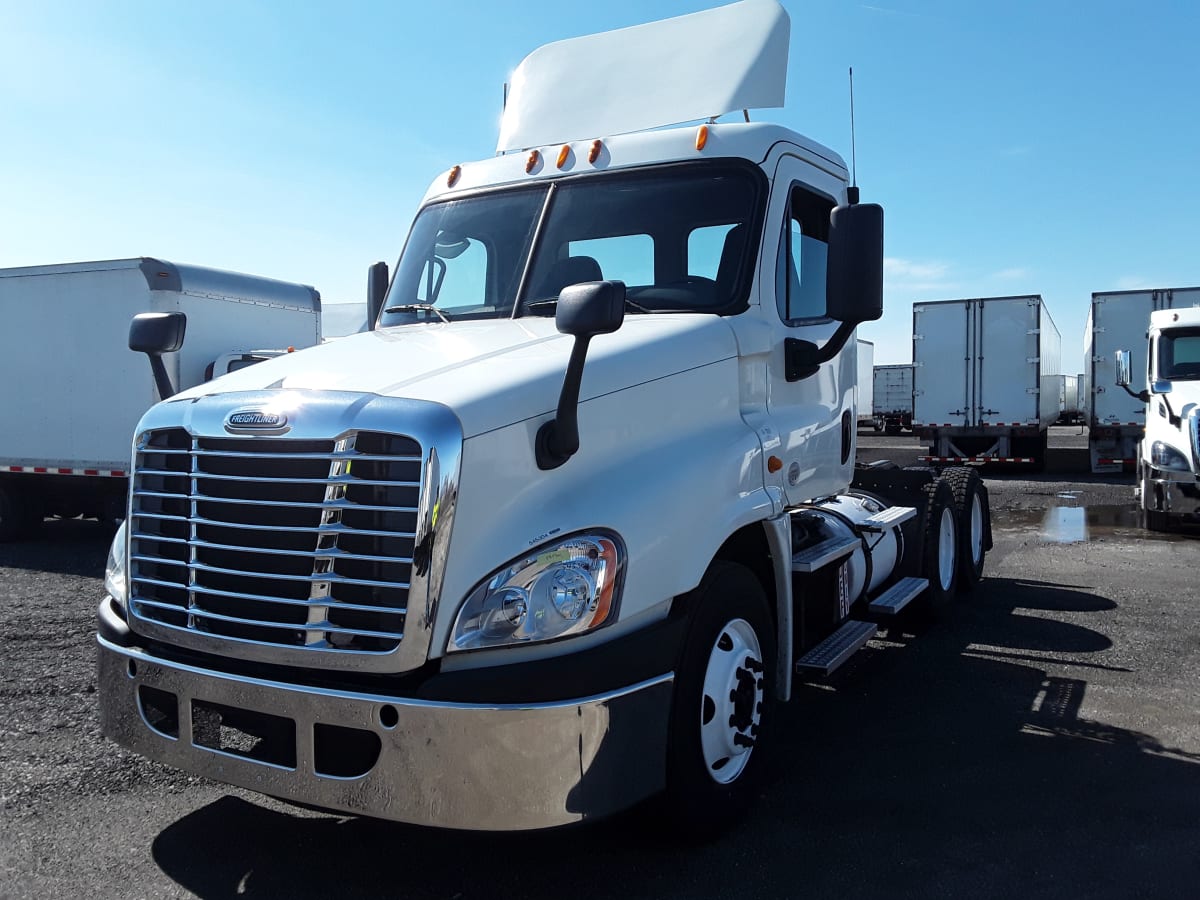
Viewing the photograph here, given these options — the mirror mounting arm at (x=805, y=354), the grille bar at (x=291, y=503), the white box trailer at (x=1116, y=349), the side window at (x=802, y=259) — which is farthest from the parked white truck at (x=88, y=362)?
the white box trailer at (x=1116, y=349)

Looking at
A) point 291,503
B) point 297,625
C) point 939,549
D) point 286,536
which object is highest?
point 291,503

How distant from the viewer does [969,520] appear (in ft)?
28.5

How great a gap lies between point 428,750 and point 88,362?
10.7 m

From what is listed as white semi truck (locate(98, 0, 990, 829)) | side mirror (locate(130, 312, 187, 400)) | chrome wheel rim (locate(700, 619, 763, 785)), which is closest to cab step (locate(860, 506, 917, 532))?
white semi truck (locate(98, 0, 990, 829))

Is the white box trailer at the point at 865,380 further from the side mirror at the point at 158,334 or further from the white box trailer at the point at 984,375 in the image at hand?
the side mirror at the point at 158,334

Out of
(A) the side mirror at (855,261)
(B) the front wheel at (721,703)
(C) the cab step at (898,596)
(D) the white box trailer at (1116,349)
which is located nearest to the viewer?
(B) the front wheel at (721,703)

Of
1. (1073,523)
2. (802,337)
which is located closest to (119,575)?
(802,337)

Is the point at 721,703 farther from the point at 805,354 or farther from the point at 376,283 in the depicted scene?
the point at 376,283

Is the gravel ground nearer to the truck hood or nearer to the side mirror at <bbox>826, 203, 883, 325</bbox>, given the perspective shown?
the truck hood

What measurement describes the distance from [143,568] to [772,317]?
2.76m

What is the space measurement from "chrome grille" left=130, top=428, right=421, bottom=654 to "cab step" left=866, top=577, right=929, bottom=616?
164 inches

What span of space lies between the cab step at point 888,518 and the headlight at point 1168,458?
6.10 m

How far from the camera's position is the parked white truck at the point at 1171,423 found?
11766mm

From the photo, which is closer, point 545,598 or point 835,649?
point 545,598
